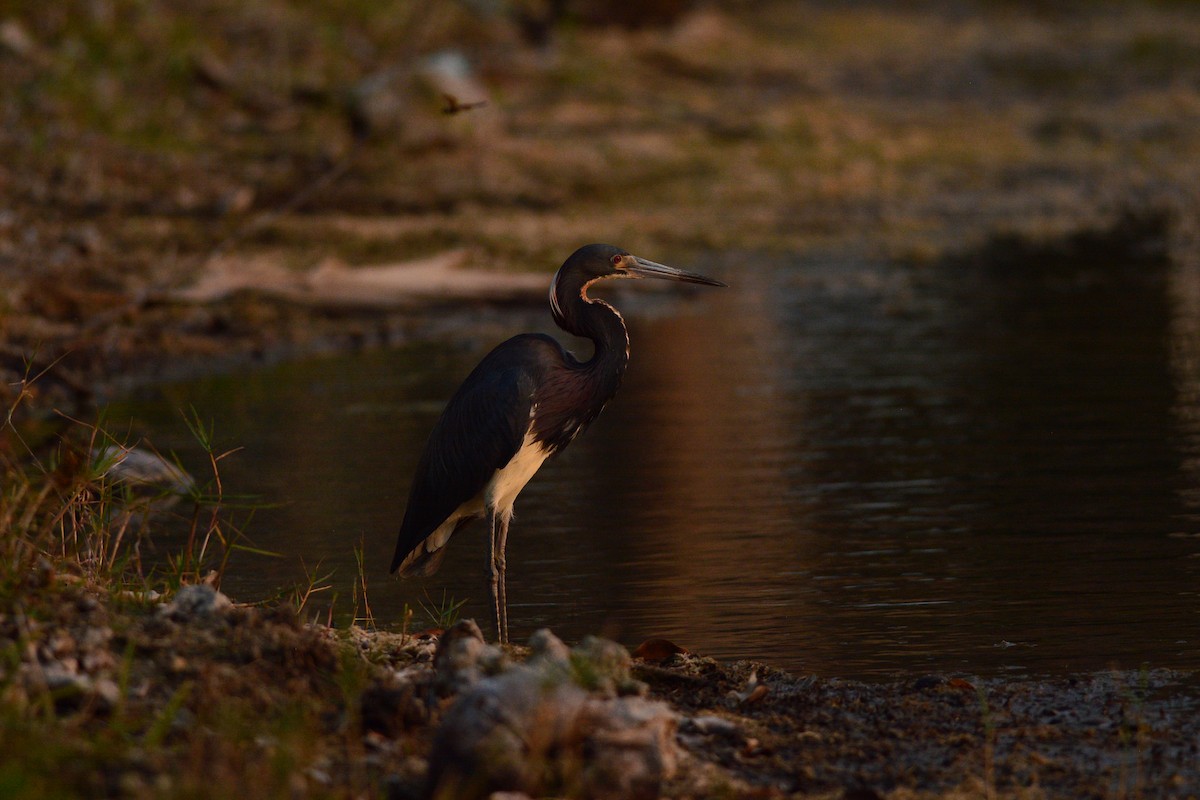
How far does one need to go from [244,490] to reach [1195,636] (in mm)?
5549

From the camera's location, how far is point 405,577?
25.0ft

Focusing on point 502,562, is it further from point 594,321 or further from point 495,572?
point 594,321

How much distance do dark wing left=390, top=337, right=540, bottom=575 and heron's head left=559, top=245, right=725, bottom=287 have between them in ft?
1.25

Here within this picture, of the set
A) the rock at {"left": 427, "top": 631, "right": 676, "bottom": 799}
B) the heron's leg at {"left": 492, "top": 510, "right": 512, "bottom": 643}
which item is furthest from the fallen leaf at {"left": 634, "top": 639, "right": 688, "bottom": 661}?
the rock at {"left": 427, "top": 631, "right": 676, "bottom": 799}

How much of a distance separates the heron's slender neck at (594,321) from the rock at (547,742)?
2.52m

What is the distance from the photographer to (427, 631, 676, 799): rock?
463cm

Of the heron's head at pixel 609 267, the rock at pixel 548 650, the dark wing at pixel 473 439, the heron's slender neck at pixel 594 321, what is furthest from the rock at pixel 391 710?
the heron's head at pixel 609 267

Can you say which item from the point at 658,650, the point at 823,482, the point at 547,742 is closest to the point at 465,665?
the point at 547,742

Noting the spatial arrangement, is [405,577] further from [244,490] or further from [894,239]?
[894,239]

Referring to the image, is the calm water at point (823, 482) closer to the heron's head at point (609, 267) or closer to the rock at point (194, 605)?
the heron's head at point (609, 267)

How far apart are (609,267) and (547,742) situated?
3.08 m

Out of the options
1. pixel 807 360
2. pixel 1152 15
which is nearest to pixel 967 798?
pixel 807 360

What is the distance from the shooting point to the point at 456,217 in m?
20.1

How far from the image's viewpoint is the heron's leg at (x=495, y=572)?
22.9ft
